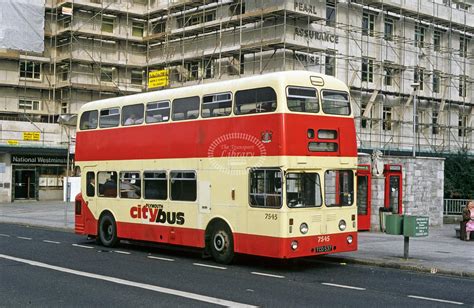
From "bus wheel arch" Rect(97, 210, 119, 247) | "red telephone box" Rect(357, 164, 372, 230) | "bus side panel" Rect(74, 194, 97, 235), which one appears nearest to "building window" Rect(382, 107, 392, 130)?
"red telephone box" Rect(357, 164, 372, 230)

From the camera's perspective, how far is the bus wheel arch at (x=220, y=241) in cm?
1498

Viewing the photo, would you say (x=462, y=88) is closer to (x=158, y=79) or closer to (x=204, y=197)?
(x=158, y=79)

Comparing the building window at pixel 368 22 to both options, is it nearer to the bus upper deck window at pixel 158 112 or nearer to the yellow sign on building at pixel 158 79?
the yellow sign on building at pixel 158 79

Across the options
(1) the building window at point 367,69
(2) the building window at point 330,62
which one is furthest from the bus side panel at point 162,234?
(1) the building window at point 367,69

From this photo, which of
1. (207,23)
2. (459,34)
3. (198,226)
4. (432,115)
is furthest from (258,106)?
(459,34)

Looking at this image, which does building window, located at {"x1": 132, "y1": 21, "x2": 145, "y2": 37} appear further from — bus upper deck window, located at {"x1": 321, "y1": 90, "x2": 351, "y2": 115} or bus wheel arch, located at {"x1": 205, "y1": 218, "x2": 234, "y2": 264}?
bus upper deck window, located at {"x1": 321, "y1": 90, "x2": 351, "y2": 115}

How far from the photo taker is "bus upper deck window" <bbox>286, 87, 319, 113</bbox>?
14.0 meters

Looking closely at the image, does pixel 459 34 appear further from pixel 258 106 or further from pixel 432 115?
pixel 258 106

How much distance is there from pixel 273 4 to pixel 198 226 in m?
26.9

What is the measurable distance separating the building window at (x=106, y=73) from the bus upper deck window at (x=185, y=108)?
117 ft

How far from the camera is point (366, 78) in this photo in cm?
4553

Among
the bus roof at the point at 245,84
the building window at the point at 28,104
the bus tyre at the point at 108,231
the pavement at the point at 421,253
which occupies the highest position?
the building window at the point at 28,104

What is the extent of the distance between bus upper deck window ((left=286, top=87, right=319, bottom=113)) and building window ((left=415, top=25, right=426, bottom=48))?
36.1 metres

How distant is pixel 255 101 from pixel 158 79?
35.7 m
